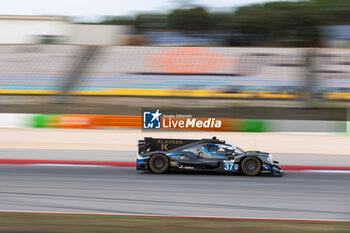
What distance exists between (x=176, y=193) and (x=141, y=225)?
2.89m

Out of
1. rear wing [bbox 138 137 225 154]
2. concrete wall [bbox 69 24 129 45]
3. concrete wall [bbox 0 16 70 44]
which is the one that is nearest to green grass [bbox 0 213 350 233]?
rear wing [bbox 138 137 225 154]

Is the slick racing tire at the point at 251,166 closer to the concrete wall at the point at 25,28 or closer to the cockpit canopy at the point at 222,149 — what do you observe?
the cockpit canopy at the point at 222,149

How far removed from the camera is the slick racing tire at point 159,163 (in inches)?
422

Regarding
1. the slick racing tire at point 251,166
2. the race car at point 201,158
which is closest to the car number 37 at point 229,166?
the race car at point 201,158

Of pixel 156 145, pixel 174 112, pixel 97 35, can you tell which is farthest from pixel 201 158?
pixel 97 35

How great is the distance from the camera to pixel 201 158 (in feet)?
34.9

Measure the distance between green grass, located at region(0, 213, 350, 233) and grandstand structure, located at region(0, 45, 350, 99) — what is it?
22058mm

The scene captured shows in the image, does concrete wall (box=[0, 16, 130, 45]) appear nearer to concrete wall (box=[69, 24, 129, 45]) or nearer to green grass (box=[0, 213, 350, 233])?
concrete wall (box=[69, 24, 129, 45])

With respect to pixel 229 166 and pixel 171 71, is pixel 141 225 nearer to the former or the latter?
pixel 229 166

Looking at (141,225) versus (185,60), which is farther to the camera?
(185,60)

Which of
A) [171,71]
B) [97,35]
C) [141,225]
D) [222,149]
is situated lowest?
[141,225]

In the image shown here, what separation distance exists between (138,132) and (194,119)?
11.8ft

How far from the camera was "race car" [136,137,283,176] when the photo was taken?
1052cm

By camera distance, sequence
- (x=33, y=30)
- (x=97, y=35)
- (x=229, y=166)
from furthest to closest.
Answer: (x=97, y=35) → (x=33, y=30) → (x=229, y=166)
